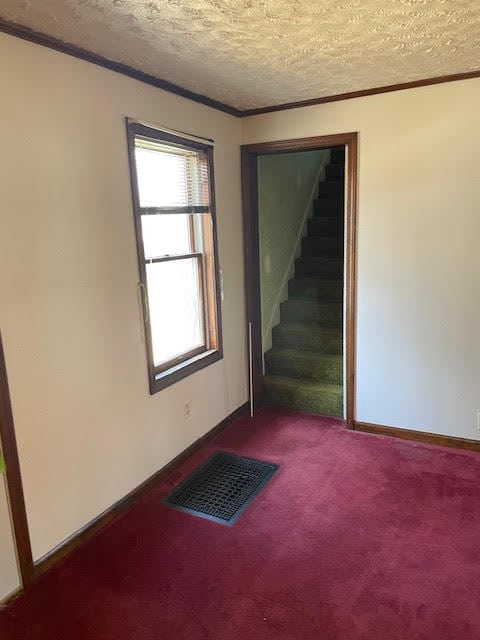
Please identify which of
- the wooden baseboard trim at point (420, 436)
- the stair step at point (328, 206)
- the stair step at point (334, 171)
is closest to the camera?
the wooden baseboard trim at point (420, 436)

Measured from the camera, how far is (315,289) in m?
4.31

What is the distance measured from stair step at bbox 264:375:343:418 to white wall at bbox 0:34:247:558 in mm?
1299

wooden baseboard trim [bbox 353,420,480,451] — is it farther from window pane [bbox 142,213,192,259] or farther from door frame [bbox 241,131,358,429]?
window pane [bbox 142,213,192,259]

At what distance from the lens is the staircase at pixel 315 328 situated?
12.3 ft

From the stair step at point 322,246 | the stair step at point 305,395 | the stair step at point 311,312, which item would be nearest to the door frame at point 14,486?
the stair step at point 305,395

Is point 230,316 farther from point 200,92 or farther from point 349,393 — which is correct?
point 200,92

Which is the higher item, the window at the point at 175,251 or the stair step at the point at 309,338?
the window at the point at 175,251

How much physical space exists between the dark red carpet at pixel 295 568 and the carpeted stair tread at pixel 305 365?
98 cm

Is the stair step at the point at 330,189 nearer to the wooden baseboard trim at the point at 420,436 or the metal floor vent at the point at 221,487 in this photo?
the wooden baseboard trim at the point at 420,436

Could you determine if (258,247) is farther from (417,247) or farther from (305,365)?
(417,247)

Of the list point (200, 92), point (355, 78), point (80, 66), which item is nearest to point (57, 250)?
point (80, 66)

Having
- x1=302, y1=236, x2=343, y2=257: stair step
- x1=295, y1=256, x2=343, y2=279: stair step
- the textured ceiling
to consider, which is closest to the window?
the textured ceiling

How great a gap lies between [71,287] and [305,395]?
7.18 ft

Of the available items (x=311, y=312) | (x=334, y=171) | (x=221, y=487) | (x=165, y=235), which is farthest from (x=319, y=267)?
(x=221, y=487)
